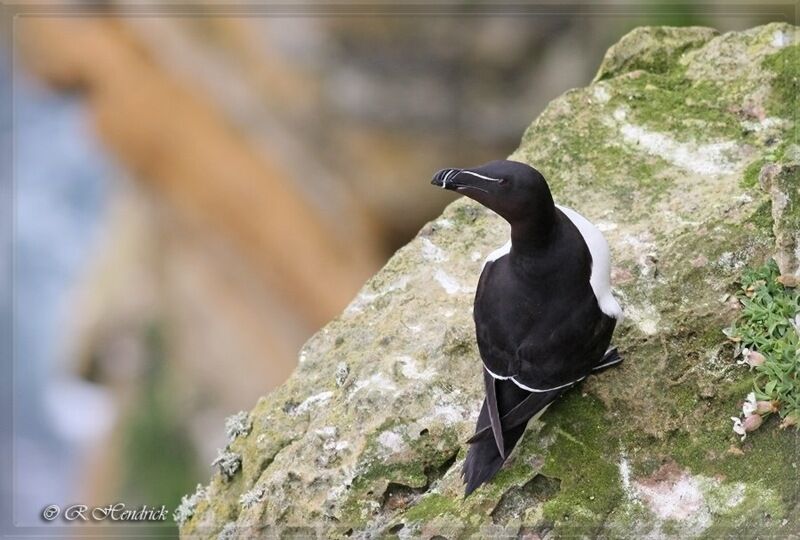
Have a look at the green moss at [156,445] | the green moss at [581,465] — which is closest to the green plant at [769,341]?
the green moss at [581,465]

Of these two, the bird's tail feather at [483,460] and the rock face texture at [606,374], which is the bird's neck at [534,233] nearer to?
the rock face texture at [606,374]

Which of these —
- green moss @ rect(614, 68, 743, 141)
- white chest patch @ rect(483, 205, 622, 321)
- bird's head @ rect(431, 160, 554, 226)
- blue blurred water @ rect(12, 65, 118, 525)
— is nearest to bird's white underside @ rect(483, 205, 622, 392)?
white chest patch @ rect(483, 205, 622, 321)

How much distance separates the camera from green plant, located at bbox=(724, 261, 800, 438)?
12.4 ft

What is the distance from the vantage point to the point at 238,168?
1169 centimetres

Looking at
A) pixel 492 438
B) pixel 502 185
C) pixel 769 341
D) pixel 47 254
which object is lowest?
pixel 492 438

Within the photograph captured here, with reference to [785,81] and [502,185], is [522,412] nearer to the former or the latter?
[502,185]

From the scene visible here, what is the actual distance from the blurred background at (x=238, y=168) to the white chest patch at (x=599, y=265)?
623 centimetres

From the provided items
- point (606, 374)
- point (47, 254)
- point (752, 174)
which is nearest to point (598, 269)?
point (606, 374)

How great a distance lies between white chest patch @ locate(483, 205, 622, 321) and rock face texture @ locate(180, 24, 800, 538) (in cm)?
28

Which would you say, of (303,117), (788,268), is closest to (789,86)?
(788,268)

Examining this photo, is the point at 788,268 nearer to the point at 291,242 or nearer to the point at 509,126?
the point at 509,126

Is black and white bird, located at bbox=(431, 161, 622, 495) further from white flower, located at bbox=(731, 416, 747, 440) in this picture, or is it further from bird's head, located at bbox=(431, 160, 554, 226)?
white flower, located at bbox=(731, 416, 747, 440)

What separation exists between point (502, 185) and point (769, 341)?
1303 millimetres

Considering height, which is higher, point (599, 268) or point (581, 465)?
point (599, 268)
